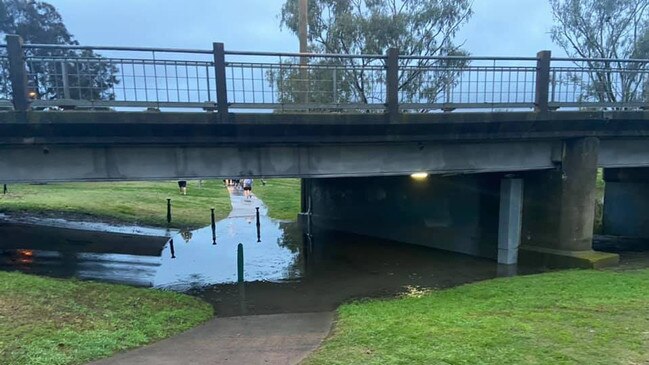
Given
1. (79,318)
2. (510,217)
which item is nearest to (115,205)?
(79,318)

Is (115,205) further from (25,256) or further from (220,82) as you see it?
(220,82)

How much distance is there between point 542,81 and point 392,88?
14.3 feet

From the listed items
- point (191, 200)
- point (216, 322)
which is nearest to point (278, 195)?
point (191, 200)

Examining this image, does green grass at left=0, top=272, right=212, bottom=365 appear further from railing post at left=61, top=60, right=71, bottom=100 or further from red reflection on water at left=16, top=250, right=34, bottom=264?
red reflection on water at left=16, top=250, right=34, bottom=264

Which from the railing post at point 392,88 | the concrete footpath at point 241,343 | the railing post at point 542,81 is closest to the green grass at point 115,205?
the railing post at point 392,88

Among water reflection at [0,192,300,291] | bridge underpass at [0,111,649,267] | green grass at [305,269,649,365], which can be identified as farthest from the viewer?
water reflection at [0,192,300,291]

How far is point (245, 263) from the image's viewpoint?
48.7 feet

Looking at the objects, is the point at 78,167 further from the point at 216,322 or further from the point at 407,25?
the point at 407,25

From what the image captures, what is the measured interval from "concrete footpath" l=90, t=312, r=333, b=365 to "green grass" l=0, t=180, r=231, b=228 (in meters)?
14.6

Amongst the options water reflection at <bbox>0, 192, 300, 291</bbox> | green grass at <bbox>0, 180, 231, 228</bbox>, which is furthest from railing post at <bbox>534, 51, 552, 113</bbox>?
green grass at <bbox>0, 180, 231, 228</bbox>

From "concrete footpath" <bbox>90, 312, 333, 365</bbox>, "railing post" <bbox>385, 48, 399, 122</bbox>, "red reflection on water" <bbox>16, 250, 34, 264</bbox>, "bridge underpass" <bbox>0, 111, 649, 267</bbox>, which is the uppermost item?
"railing post" <bbox>385, 48, 399, 122</bbox>

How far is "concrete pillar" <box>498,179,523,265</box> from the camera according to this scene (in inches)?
548

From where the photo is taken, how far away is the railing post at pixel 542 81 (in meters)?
11.9

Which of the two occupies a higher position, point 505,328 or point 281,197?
point 505,328
